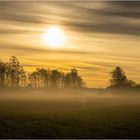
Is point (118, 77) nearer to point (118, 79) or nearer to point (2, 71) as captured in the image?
point (118, 79)

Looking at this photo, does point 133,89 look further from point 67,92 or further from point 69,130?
point 69,130

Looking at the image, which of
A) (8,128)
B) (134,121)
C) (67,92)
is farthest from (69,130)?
(67,92)

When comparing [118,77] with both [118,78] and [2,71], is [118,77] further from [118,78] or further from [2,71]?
[2,71]

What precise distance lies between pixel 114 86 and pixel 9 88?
45.5 metres

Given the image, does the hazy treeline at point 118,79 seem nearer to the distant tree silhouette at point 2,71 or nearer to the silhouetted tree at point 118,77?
the silhouetted tree at point 118,77

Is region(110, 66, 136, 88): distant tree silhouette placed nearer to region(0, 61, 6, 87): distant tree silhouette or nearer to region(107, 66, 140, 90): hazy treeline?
region(107, 66, 140, 90): hazy treeline

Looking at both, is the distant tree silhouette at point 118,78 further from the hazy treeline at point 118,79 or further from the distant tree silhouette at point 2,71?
the distant tree silhouette at point 2,71

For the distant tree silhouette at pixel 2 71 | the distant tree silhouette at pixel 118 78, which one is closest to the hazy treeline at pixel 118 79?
the distant tree silhouette at pixel 118 78

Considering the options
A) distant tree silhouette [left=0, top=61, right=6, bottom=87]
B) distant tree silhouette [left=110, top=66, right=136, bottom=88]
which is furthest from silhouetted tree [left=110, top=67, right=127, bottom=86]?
distant tree silhouette [left=0, top=61, right=6, bottom=87]

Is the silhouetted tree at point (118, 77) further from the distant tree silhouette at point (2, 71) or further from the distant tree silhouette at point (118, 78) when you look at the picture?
the distant tree silhouette at point (2, 71)

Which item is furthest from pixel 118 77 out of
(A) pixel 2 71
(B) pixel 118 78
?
(A) pixel 2 71

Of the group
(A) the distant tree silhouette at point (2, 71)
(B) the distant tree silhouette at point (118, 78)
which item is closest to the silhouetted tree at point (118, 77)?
(B) the distant tree silhouette at point (118, 78)

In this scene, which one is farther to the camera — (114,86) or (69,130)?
(114,86)

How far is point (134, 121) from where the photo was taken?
45.1 metres
